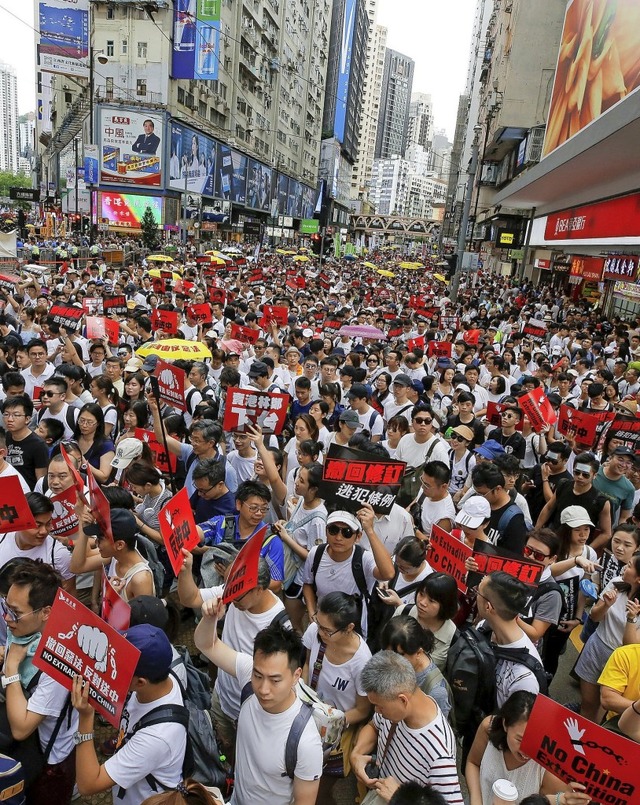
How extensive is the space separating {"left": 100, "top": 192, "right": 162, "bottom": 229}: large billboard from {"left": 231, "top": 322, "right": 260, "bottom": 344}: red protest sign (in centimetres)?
3118

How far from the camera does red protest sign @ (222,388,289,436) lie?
6.10 meters

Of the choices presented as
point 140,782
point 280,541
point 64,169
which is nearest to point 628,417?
point 280,541

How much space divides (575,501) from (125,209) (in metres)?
38.9

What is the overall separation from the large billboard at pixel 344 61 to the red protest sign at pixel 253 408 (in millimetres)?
105512

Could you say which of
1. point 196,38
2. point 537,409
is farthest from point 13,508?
point 196,38

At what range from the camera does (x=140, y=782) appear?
265 centimetres

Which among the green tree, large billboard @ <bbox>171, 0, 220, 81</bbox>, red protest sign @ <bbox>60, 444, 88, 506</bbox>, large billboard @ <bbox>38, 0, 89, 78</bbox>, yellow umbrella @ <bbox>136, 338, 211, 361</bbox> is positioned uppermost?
large billboard @ <bbox>171, 0, 220, 81</bbox>

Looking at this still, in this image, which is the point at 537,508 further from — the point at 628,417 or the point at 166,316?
the point at 166,316

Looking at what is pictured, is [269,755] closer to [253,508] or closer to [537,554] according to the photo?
[253,508]

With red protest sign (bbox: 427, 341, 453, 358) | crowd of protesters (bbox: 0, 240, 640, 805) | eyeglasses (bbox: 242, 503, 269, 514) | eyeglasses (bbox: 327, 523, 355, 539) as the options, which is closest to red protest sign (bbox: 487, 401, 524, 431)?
crowd of protesters (bbox: 0, 240, 640, 805)

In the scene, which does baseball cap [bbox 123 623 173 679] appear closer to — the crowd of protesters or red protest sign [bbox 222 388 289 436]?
the crowd of protesters

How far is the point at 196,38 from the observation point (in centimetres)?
3831

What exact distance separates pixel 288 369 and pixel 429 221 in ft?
462

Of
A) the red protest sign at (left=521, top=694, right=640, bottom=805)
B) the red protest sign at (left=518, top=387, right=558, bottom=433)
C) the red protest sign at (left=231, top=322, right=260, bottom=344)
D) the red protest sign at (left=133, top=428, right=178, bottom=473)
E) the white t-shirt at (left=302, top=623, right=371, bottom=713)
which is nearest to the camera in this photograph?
the red protest sign at (left=521, top=694, right=640, bottom=805)
